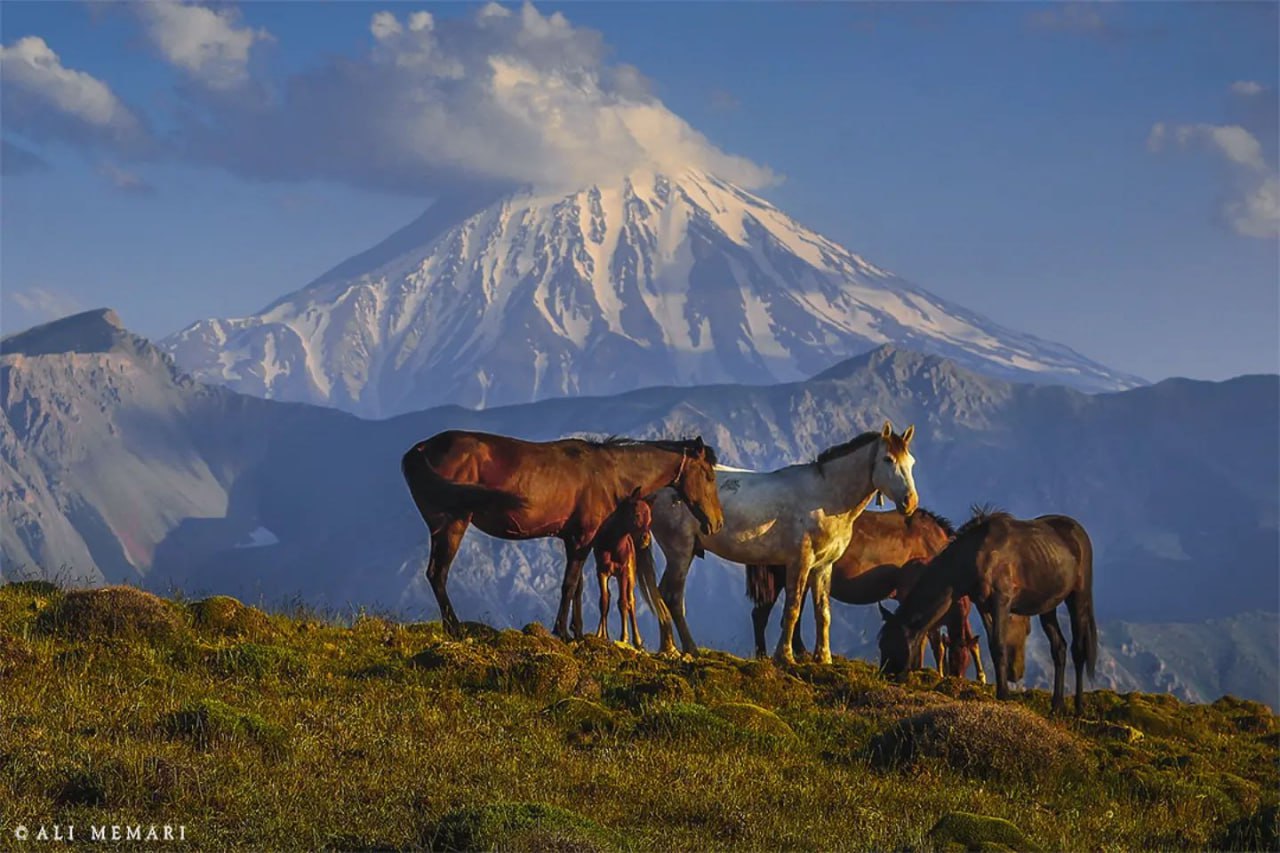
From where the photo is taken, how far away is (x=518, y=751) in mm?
15406

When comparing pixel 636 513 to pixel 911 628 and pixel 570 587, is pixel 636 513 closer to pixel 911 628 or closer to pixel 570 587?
pixel 570 587

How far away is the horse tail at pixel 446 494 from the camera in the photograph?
23.5 meters

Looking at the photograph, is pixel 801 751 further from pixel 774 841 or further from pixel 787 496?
pixel 787 496

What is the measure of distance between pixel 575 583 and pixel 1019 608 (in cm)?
662

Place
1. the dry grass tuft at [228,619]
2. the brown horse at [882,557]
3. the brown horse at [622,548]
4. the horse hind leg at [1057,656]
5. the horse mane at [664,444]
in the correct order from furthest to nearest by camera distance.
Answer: the brown horse at [882,557], the horse mane at [664,444], the brown horse at [622,548], the horse hind leg at [1057,656], the dry grass tuft at [228,619]

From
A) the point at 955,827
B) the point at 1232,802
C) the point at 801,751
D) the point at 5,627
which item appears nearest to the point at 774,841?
the point at 955,827

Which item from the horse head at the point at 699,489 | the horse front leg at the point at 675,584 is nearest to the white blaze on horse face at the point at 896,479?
the horse head at the point at 699,489

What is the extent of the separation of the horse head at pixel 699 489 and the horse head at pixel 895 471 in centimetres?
249

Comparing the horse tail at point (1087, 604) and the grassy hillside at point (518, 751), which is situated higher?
the horse tail at point (1087, 604)

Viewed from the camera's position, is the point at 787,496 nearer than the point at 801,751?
No

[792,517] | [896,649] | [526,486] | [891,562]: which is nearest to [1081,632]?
[896,649]

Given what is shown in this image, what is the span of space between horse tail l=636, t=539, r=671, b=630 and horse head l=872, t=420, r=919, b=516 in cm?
361

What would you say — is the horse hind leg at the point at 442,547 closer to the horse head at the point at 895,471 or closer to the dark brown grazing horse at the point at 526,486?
the dark brown grazing horse at the point at 526,486

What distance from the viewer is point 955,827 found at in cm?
1404
